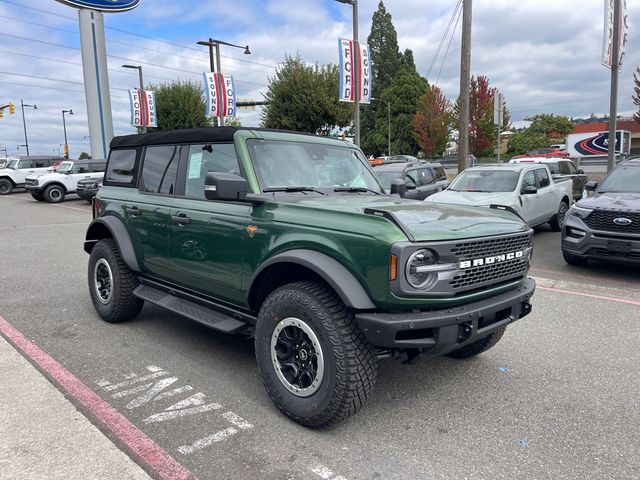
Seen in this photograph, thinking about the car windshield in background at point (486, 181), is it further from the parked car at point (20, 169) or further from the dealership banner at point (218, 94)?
the parked car at point (20, 169)

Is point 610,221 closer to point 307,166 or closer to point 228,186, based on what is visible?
point 307,166

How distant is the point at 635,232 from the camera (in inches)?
267

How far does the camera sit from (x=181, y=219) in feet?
13.4

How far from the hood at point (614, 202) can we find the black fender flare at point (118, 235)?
6.25 m

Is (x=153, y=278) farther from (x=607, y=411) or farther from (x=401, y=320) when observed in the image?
(x=607, y=411)

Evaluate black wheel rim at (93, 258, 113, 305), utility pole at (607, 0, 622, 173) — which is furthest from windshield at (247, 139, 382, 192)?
utility pole at (607, 0, 622, 173)

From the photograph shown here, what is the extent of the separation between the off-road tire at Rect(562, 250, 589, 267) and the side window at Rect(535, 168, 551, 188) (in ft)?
9.95

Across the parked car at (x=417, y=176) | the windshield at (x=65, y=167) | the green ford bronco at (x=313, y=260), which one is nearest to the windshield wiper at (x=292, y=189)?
the green ford bronco at (x=313, y=260)

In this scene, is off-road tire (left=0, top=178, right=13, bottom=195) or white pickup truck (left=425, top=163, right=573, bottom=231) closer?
white pickup truck (left=425, top=163, right=573, bottom=231)

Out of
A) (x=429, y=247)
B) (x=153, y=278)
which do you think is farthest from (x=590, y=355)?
(x=153, y=278)

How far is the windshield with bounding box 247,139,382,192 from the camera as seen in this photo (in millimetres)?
3814

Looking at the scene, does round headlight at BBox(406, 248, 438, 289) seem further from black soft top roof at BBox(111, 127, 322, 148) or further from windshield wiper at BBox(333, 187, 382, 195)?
black soft top roof at BBox(111, 127, 322, 148)

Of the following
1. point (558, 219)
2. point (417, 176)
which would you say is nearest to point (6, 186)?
point (417, 176)

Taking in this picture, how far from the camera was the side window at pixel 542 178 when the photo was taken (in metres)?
10.7
